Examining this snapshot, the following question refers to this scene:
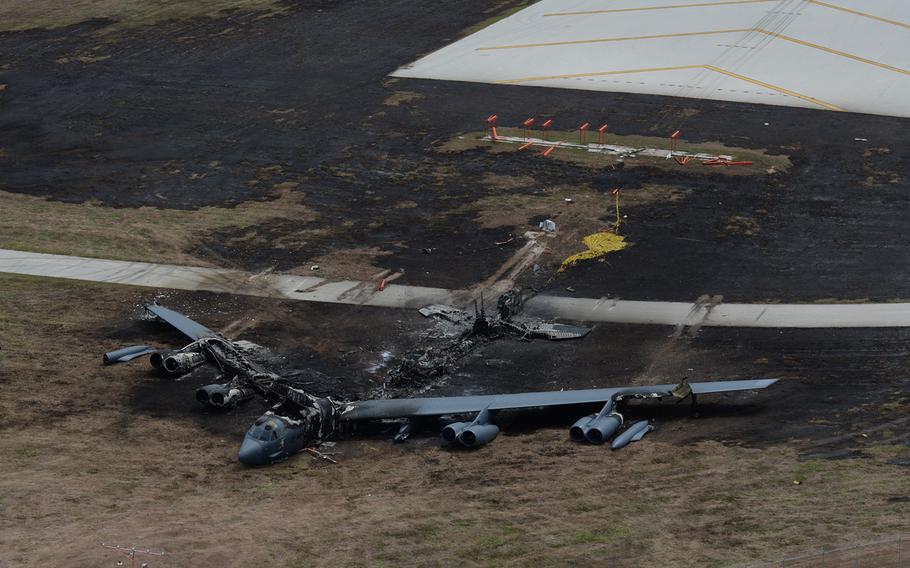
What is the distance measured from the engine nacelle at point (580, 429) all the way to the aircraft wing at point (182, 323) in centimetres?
1621

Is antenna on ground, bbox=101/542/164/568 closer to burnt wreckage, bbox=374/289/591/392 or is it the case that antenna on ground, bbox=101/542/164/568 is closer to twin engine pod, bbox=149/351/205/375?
burnt wreckage, bbox=374/289/591/392

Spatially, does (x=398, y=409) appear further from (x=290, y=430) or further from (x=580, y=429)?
(x=580, y=429)

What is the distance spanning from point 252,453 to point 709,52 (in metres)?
54.9

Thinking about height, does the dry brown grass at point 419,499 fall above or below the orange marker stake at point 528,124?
below

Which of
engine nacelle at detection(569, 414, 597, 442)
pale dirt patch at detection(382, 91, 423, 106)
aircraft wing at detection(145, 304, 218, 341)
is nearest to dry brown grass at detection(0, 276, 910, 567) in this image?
engine nacelle at detection(569, 414, 597, 442)

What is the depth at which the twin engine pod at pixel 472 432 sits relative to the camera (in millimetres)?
39750

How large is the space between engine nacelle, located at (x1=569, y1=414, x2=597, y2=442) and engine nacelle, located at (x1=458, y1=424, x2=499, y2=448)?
2.79 metres

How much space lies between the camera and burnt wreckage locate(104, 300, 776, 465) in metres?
39.4

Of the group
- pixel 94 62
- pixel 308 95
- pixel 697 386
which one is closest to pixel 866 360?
pixel 697 386

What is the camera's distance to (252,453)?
39125 mm

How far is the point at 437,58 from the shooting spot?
286ft

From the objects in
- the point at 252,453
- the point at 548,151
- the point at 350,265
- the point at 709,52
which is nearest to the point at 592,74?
the point at 709,52

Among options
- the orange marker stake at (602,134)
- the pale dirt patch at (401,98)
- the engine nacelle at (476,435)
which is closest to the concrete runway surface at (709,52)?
the pale dirt patch at (401,98)

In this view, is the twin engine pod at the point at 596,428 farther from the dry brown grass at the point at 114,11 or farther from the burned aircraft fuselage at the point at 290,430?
the dry brown grass at the point at 114,11
